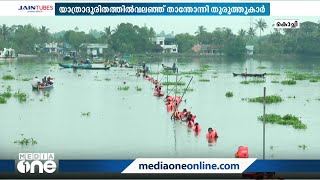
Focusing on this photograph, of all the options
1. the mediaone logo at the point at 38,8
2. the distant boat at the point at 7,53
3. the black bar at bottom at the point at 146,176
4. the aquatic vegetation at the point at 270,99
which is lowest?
the aquatic vegetation at the point at 270,99

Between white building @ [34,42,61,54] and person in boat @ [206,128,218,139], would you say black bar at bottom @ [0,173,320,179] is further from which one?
person in boat @ [206,128,218,139]

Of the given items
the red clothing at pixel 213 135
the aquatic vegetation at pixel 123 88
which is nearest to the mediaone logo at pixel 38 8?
the red clothing at pixel 213 135

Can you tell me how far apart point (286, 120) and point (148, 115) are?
6062mm

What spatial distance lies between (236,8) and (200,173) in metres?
2.59

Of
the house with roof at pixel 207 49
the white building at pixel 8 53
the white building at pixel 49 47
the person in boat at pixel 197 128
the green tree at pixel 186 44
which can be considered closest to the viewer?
the white building at pixel 8 53

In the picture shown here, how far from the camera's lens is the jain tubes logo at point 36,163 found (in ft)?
26.4

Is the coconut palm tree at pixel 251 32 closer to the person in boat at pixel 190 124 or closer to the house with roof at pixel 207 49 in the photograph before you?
the house with roof at pixel 207 49

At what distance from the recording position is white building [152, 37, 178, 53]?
39.6 ft

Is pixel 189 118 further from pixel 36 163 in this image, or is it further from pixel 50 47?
pixel 36 163

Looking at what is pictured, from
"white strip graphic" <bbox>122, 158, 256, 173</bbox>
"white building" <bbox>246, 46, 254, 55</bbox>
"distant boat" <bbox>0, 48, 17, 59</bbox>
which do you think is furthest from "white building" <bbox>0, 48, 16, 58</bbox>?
"white building" <bbox>246, 46, 254, 55</bbox>

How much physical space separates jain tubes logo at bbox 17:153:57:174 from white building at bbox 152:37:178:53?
468 cm

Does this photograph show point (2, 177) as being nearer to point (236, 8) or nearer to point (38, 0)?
point (38, 0)

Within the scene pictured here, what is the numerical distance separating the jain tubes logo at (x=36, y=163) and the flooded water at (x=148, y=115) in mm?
165

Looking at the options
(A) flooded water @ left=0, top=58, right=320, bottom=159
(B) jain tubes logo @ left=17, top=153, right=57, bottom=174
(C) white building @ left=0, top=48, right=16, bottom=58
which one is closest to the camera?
(B) jain tubes logo @ left=17, top=153, right=57, bottom=174
